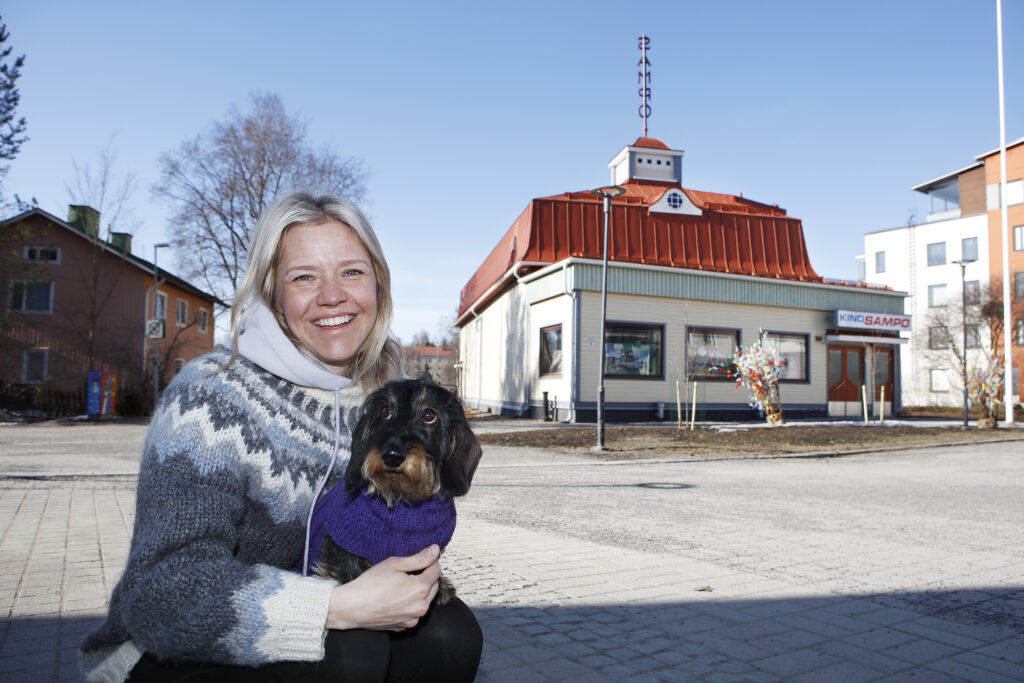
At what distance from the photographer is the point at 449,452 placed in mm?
2268

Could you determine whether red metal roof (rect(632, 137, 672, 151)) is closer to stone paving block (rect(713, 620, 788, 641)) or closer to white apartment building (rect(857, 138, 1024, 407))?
white apartment building (rect(857, 138, 1024, 407))

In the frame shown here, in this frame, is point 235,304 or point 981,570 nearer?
point 235,304

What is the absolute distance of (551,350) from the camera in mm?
24016

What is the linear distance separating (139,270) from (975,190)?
5175cm

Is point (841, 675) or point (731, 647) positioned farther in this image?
point (731, 647)

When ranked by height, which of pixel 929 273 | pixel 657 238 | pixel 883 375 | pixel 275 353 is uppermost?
pixel 929 273

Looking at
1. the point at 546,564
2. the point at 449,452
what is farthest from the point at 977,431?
the point at 449,452

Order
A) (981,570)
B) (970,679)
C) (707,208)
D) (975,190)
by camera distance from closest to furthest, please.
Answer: (970,679), (981,570), (707,208), (975,190)

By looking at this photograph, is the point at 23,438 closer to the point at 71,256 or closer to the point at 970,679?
the point at 71,256

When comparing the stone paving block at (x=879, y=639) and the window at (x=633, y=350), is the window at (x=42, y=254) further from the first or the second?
the stone paving block at (x=879, y=639)

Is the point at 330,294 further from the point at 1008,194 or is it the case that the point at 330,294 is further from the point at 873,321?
the point at 1008,194

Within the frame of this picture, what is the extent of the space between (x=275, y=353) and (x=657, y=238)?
79.5 ft

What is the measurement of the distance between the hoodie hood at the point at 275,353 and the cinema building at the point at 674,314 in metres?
19.9

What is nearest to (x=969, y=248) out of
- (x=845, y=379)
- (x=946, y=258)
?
(x=946, y=258)
